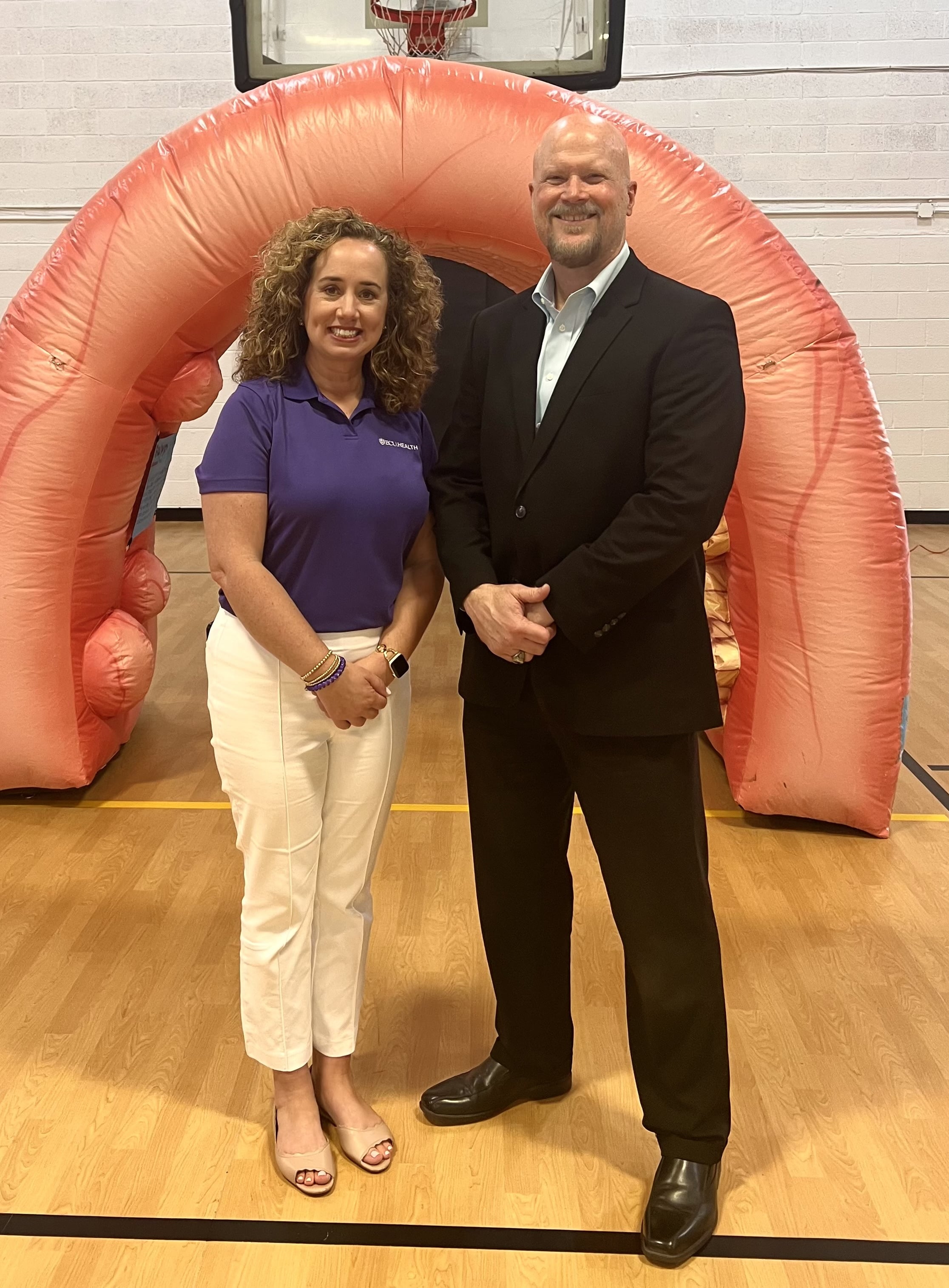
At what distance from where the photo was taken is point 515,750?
1.86m

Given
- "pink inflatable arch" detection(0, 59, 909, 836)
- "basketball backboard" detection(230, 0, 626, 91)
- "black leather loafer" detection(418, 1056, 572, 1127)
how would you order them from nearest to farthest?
"black leather loafer" detection(418, 1056, 572, 1127) → "pink inflatable arch" detection(0, 59, 909, 836) → "basketball backboard" detection(230, 0, 626, 91)

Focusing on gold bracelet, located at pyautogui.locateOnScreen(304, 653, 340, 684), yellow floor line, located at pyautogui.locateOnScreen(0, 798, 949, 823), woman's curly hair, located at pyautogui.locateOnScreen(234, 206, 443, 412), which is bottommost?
yellow floor line, located at pyautogui.locateOnScreen(0, 798, 949, 823)

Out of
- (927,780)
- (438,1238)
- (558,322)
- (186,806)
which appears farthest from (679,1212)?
(927,780)

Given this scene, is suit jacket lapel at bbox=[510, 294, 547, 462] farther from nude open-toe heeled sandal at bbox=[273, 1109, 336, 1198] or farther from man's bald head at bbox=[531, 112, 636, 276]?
nude open-toe heeled sandal at bbox=[273, 1109, 336, 1198]

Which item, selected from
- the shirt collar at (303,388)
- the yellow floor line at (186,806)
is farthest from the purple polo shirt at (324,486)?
the yellow floor line at (186,806)

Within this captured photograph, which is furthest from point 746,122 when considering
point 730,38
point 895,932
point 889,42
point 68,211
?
point 895,932

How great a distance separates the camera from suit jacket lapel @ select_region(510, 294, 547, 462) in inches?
66.1

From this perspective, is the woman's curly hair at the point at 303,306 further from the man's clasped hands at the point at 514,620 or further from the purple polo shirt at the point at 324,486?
the man's clasped hands at the point at 514,620

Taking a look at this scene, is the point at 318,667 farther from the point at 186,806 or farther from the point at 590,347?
the point at 186,806

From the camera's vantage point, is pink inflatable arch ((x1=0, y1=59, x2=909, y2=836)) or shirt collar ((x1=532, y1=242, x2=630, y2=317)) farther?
pink inflatable arch ((x1=0, y1=59, x2=909, y2=836))

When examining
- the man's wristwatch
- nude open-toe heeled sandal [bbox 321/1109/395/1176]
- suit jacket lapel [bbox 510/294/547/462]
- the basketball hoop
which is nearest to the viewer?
suit jacket lapel [bbox 510/294/547/462]

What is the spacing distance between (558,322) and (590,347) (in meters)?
0.10

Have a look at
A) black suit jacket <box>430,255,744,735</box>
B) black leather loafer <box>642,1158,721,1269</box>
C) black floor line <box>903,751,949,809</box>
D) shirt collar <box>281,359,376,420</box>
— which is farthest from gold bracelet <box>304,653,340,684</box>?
black floor line <box>903,751,949,809</box>

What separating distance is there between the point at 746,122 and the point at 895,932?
5.57m
